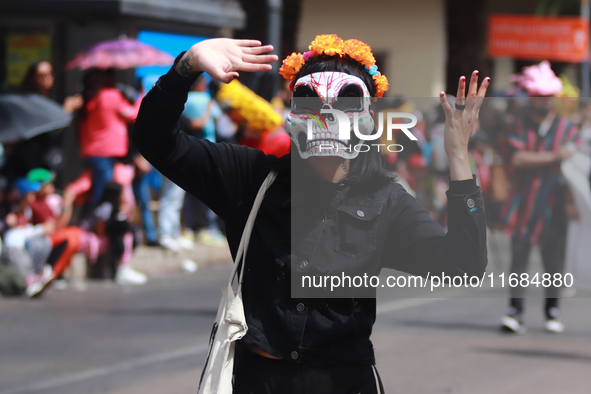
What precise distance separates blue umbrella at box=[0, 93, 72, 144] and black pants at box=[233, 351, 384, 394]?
6296 mm

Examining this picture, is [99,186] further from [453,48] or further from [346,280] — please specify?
[453,48]

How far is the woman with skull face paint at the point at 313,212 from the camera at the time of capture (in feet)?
7.50

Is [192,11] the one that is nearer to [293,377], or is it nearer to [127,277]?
[127,277]

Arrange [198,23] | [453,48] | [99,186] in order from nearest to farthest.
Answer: [99,186] → [198,23] → [453,48]

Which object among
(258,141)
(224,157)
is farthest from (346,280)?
(258,141)

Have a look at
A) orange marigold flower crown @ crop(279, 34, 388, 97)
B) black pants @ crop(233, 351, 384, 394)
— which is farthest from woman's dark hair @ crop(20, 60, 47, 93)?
black pants @ crop(233, 351, 384, 394)

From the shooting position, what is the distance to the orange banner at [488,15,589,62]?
22266 millimetres

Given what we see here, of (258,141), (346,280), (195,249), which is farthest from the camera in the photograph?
(195,249)

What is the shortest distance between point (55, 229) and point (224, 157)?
6.23m

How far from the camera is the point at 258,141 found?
7.32 metres

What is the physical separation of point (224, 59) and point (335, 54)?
414 mm

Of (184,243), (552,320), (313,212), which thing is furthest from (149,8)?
(313,212)

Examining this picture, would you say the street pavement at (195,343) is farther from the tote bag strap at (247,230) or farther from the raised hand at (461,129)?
the tote bag strap at (247,230)

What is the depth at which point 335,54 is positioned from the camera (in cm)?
250
